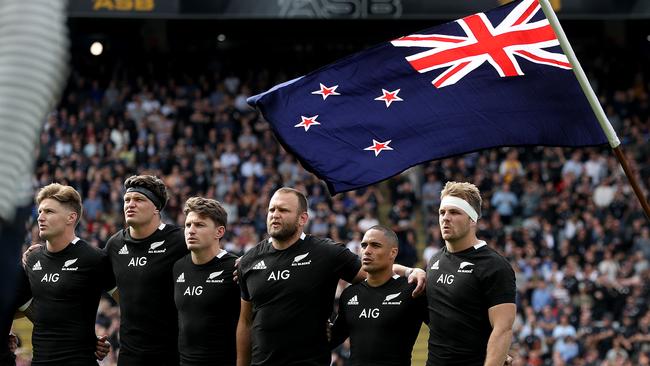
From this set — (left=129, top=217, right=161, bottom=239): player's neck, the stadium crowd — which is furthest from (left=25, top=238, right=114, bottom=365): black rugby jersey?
the stadium crowd

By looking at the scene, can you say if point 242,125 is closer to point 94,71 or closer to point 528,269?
point 94,71

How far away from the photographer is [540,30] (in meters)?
5.78

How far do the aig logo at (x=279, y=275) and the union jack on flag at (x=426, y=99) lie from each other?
500mm

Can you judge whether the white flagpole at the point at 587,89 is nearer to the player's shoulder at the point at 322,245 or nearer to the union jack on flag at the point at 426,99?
the union jack on flag at the point at 426,99

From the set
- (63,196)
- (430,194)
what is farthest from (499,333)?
(430,194)

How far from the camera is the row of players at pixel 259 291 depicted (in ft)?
17.3

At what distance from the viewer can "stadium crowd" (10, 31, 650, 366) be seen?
1623cm

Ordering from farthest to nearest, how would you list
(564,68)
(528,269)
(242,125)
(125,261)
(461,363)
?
(242,125)
(528,269)
(125,261)
(564,68)
(461,363)

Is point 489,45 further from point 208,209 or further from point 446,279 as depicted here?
point 208,209

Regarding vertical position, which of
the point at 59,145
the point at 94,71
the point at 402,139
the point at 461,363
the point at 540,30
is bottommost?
the point at 461,363

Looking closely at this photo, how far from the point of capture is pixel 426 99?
19.1ft

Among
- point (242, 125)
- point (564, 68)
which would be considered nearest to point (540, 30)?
point (564, 68)

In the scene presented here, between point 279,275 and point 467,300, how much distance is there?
1061mm

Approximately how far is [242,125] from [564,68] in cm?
1784
